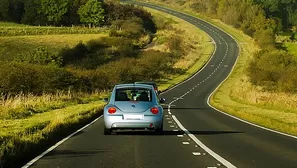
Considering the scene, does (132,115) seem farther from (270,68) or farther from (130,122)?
(270,68)

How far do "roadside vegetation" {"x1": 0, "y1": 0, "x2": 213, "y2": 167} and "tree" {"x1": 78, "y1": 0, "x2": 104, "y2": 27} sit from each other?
0.75 m

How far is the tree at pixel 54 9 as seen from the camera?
120 meters

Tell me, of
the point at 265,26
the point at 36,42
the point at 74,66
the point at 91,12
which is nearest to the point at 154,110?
the point at 74,66

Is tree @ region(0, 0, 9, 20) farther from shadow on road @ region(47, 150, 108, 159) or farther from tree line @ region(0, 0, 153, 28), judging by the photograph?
shadow on road @ region(47, 150, 108, 159)

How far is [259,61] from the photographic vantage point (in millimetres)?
73375

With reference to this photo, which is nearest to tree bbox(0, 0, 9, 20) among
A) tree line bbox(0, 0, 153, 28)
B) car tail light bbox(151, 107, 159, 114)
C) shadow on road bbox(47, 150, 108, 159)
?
tree line bbox(0, 0, 153, 28)

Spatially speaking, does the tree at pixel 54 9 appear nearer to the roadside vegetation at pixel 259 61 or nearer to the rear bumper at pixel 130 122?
the roadside vegetation at pixel 259 61

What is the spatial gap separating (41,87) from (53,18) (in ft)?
261

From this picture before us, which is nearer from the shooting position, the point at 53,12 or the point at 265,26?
the point at 53,12

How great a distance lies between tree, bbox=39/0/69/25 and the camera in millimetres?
120200

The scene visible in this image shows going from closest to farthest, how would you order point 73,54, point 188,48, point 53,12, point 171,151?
point 171,151 → point 73,54 → point 188,48 → point 53,12

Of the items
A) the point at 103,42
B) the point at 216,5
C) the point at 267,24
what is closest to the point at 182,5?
the point at 216,5

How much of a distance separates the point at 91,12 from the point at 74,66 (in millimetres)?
46709

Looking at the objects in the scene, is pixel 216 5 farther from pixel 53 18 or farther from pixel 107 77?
pixel 107 77
